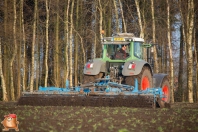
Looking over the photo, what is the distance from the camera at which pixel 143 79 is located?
17531mm

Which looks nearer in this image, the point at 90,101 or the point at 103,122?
the point at 103,122

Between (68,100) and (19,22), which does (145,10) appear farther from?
(68,100)

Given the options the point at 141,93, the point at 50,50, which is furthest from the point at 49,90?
the point at 50,50

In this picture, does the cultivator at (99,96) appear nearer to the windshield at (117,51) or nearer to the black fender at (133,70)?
the black fender at (133,70)

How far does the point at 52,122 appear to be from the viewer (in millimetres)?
10953

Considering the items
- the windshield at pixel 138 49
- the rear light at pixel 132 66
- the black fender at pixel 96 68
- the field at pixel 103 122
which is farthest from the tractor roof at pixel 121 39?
the field at pixel 103 122

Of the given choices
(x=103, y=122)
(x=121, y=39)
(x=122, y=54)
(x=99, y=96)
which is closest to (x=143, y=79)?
(x=122, y=54)

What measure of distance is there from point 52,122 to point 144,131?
2.35 m

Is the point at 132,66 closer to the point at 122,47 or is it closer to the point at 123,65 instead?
the point at 123,65

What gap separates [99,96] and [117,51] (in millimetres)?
2861

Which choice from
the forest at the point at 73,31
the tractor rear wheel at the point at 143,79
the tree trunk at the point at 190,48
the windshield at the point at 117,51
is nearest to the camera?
the tractor rear wheel at the point at 143,79

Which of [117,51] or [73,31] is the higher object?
[73,31]

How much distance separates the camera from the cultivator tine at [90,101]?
15430 mm

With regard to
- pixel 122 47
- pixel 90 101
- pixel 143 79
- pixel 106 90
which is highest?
pixel 122 47
